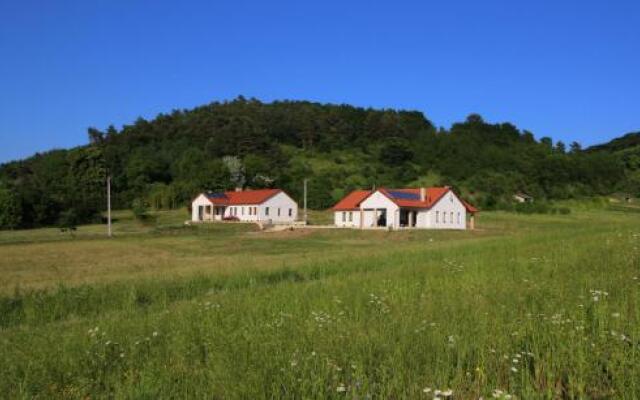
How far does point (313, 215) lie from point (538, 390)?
238 feet

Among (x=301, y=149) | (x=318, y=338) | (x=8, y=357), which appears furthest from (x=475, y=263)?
(x=301, y=149)

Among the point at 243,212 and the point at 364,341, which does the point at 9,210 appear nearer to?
the point at 243,212

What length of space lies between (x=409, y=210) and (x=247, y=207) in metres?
26.5

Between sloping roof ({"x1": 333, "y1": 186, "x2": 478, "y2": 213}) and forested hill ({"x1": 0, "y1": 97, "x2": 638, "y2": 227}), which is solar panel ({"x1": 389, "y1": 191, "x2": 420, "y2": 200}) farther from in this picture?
forested hill ({"x1": 0, "y1": 97, "x2": 638, "y2": 227})

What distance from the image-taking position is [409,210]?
181 feet

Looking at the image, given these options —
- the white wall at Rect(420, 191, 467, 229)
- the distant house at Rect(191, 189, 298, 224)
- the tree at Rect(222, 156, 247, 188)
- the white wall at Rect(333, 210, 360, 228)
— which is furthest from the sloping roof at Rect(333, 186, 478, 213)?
the tree at Rect(222, 156, 247, 188)

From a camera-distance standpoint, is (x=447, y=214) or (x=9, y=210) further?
(x=9, y=210)

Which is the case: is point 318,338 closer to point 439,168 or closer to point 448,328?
point 448,328

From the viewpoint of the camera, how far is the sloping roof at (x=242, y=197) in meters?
72.4

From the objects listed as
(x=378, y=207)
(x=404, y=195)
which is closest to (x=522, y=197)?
(x=404, y=195)

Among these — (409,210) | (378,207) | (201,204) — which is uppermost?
(201,204)

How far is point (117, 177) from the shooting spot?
4067 inches

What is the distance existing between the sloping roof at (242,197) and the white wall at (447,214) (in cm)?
2480

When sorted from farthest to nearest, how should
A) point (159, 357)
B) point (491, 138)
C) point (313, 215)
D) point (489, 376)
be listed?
point (491, 138), point (313, 215), point (159, 357), point (489, 376)
